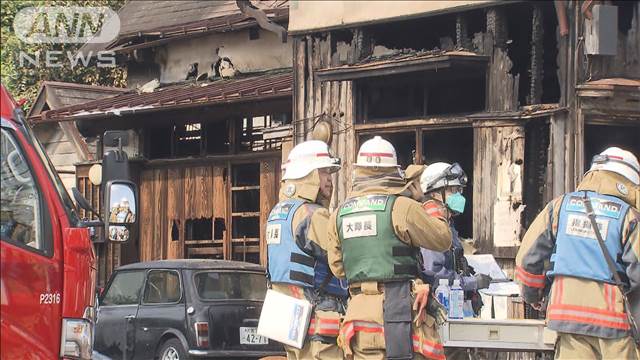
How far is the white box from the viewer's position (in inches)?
335

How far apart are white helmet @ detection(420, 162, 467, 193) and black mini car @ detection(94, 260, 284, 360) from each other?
4.22 m

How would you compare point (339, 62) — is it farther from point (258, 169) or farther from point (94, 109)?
point (94, 109)

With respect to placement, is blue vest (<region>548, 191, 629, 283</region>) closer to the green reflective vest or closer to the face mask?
the green reflective vest

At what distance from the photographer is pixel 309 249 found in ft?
28.3

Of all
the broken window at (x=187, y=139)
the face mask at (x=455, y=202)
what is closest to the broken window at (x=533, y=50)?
the face mask at (x=455, y=202)

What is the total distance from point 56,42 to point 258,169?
818 cm

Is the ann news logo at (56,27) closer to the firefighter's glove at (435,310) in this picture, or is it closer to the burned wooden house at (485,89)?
the burned wooden house at (485,89)

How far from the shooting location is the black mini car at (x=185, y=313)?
45.0 ft

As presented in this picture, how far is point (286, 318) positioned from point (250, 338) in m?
5.30

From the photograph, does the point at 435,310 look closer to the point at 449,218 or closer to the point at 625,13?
the point at 449,218

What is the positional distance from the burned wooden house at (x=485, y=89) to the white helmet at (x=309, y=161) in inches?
212

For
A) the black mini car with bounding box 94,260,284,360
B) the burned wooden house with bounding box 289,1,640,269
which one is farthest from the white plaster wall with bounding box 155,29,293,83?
the black mini car with bounding box 94,260,284,360

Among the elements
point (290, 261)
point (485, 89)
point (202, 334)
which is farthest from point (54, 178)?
point (485, 89)

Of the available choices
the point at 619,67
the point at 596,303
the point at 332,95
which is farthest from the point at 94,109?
the point at 596,303
